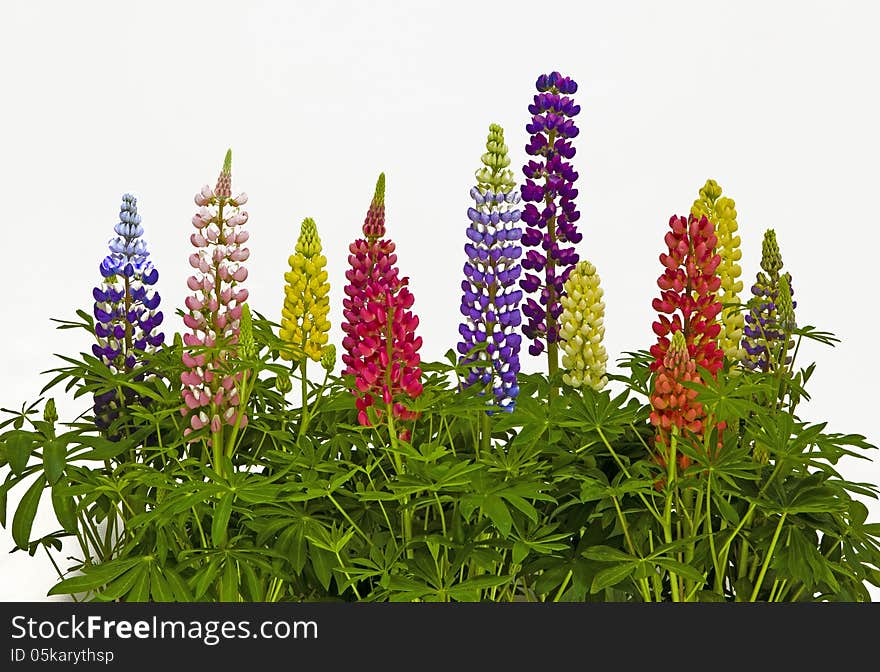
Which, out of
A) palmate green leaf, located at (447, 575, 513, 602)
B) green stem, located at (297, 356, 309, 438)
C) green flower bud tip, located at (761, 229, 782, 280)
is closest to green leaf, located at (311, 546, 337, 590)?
palmate green leaf, located at (447, 575, 513, 602)

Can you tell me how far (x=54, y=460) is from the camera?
3098 millimetres

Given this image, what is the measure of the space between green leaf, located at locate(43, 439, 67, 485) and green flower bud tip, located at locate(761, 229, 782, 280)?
1.95 meters

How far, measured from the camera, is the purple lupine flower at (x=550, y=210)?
12.0 ft

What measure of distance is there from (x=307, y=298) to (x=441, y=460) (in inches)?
26.1

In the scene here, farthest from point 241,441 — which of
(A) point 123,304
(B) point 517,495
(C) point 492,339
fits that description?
(B) point 517,495

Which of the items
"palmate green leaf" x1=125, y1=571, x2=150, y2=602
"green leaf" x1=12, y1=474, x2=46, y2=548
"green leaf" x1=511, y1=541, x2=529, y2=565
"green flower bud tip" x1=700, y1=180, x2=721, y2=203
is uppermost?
"green flower bud tip" x1=700, y1=180, x2=721, y2=203

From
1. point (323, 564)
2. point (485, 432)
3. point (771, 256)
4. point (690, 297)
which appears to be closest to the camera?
point (323, 564)

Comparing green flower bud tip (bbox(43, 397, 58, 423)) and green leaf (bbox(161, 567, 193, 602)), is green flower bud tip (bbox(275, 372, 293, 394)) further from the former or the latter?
green leaf (bbox(161, 567, 193, 602))

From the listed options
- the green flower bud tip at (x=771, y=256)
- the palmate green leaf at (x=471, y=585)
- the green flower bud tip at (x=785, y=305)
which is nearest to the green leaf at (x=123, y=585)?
the palmate green leaf at (x=471, y=585)

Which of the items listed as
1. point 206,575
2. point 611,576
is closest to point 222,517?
point 206,575

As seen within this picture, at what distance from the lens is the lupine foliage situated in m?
2.91

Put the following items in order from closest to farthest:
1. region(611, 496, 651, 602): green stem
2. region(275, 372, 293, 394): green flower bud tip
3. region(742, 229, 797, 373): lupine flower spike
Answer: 1. region(611, 496, 651, 602): green stem
2. region(742, 229, 797, 373): lupine flower spike
3. region(275, 372, 293, 394): green flower bud tip

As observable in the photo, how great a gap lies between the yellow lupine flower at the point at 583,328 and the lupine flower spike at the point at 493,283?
140mm

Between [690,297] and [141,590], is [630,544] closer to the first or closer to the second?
[690,297]
